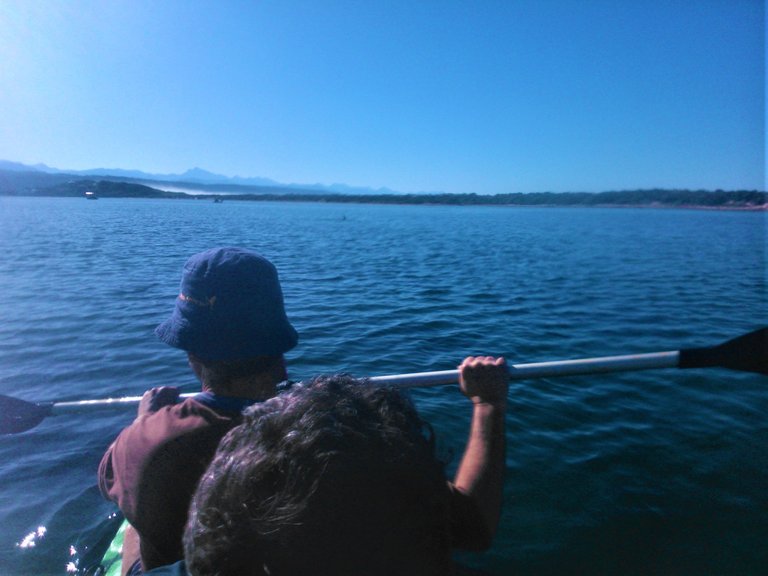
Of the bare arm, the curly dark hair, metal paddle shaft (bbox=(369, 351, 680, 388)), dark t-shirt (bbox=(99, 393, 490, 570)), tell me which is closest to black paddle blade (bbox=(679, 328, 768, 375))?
metal paddle shaft (bbox=(369, 351, 680, 388))

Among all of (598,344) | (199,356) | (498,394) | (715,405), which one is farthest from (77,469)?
(598,344)

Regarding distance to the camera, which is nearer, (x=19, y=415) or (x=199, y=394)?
(x=199, y=394)

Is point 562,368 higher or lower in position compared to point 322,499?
lower

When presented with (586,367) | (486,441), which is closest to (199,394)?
(486,441)

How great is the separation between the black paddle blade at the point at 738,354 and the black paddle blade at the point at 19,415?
3.65m

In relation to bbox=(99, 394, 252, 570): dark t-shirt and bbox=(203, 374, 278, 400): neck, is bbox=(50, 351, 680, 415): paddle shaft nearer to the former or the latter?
bbox=(203, 374, 278, 400): neck

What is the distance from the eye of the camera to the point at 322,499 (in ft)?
3.19

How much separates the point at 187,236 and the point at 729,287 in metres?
25.2

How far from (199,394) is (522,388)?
554 cm

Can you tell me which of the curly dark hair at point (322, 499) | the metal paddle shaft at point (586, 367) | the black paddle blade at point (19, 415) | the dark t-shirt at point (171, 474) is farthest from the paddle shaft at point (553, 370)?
the curly dark hair at point (322, 499)

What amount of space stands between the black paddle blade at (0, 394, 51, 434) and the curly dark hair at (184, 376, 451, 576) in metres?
2.50

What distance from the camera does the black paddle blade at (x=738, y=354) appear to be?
113 inches

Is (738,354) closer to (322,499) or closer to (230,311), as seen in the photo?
(230,311)

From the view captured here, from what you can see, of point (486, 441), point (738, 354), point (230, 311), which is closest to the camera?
point (486, 441)
